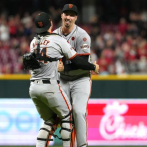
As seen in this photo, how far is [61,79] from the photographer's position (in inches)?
255

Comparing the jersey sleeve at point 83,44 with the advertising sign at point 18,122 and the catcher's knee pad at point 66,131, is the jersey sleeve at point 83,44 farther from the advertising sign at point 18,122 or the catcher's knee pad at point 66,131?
the advertising sign at point 18,122

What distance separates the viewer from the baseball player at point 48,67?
18.7 feet

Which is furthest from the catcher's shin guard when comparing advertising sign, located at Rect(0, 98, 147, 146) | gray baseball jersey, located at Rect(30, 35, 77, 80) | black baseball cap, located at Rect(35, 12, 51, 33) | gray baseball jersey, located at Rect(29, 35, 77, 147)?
advertising sign, located at Rect(0, 98, 147, 146)

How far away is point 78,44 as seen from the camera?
627 centimetres

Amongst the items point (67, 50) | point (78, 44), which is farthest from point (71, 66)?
point (67, 50)

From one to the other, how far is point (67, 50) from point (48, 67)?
12.6 inches

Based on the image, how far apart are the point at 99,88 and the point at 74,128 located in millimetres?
3182

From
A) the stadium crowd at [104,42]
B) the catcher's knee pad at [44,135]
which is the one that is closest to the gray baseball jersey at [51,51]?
the catcher's knee pad at [44,135]

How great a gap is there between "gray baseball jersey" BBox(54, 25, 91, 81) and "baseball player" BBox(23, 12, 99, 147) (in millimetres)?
341

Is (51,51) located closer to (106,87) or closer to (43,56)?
(43,56)

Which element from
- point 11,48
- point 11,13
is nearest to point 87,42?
point 11,48

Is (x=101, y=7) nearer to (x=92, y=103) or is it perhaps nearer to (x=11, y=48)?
(x=11, y=48)

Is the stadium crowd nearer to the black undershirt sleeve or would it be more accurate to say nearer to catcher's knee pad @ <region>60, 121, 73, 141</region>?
the black undershirt sleeve

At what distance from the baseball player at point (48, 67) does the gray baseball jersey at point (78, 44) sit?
341 millimetres
